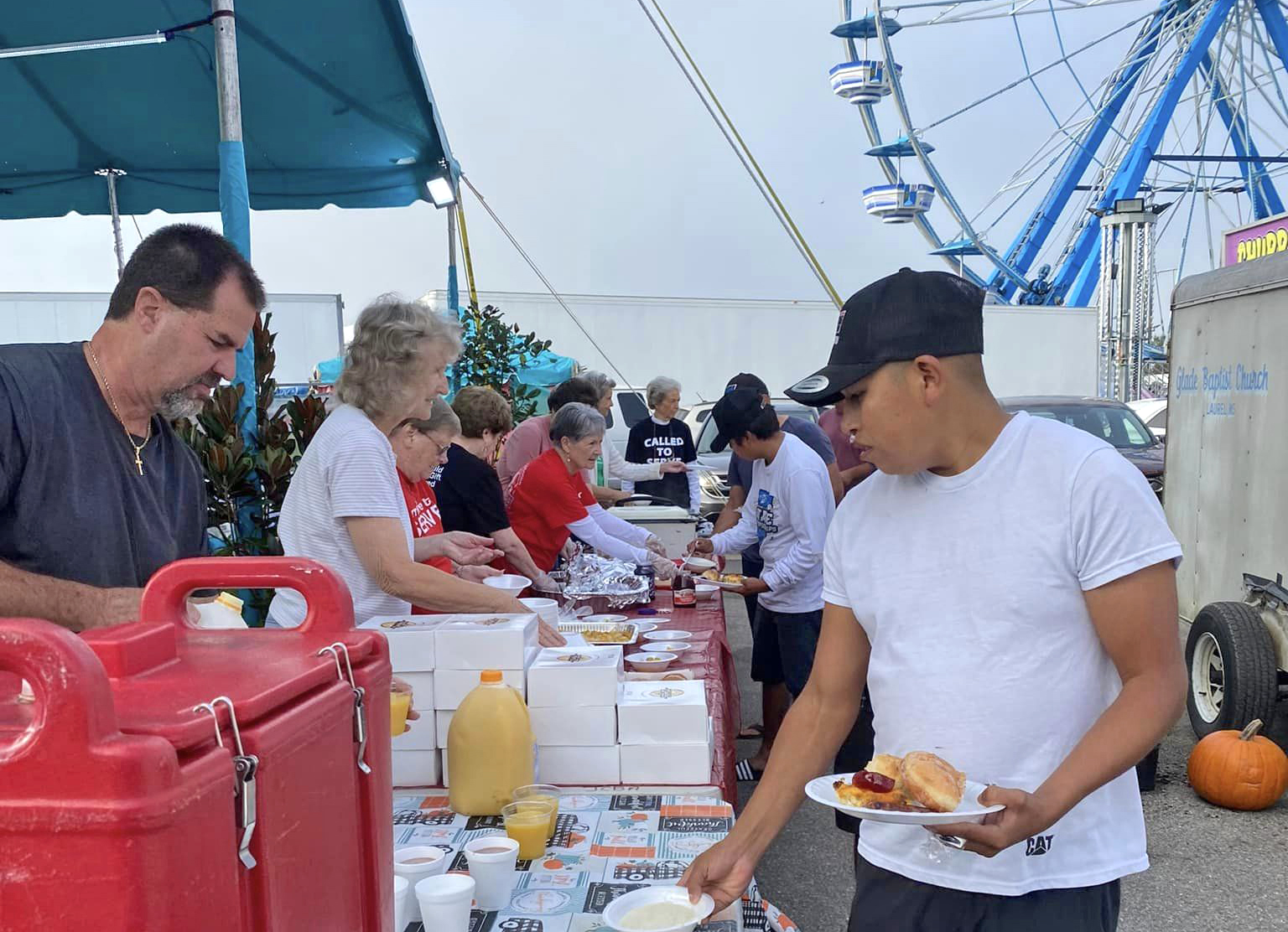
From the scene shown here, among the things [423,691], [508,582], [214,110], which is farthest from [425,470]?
[214,110]

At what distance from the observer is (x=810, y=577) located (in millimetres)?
4500

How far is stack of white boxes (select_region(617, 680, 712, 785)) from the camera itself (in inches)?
88.4

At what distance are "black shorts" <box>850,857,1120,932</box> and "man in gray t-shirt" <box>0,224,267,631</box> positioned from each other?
1324mm

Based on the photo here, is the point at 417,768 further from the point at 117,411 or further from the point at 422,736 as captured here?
the point at 117,411

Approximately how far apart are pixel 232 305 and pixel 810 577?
10.0 ft

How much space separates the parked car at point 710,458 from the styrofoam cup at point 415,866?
8940 mm

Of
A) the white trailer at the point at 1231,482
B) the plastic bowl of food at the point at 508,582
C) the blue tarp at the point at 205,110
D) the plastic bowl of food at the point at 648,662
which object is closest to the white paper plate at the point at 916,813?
the plastic bowl of food at the point at 648,662

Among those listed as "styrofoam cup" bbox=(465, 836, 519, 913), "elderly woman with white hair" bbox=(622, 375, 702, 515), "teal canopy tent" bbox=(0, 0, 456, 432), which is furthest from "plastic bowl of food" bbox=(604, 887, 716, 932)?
"elderly woman with white hair" bbox=(622, 375, 702, 515)

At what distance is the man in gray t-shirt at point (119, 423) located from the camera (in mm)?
1820

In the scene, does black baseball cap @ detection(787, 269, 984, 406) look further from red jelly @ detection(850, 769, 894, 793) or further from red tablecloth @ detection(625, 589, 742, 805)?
red tablecloth @ detection(625, 589, 742, 805)

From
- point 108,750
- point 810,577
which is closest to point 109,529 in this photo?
point 108,750

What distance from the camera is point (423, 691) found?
225 centimetres

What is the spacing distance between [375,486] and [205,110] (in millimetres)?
4748

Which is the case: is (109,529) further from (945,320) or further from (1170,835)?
(1170,835)
